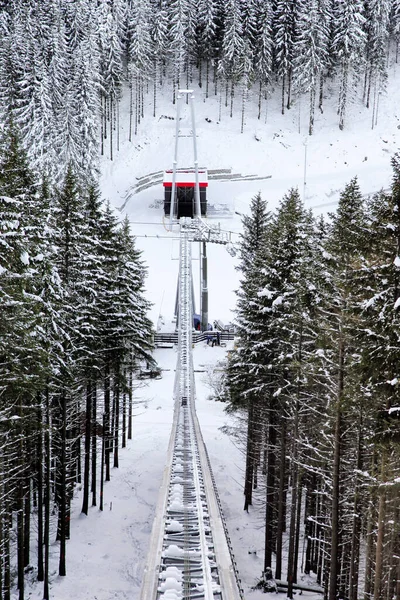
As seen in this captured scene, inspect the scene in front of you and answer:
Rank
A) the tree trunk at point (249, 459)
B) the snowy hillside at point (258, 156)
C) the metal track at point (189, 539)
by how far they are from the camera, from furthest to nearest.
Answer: the snowy hillside at point (258, 156) → the tree trunk at point (249, 459) → the metal track at point (189, 539)

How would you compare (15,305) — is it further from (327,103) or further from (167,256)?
(327,103)

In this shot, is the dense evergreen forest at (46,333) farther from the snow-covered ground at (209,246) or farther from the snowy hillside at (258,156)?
the snowy hillside at (258,156)

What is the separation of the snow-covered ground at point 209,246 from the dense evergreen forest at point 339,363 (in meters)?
4.56

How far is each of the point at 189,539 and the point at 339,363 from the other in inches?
224

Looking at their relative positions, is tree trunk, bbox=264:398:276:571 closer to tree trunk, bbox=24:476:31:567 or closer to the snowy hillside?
tree trunk, bbox=24:476:31:567

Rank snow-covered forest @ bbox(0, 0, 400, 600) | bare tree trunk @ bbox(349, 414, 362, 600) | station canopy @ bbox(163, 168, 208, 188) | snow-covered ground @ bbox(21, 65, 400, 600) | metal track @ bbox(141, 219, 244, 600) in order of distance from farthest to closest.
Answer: station canopy @ bbox(163, 168, 208, 188) < snow-covered ground @ bbox(21, 65, 400, 600) < bare tree trunk @ bbox(349, 414, 362, 600) < snow-covered forest @ bbox(0, 0, 400, 600) < metal track @ bbox(141, 219, 244, 600)

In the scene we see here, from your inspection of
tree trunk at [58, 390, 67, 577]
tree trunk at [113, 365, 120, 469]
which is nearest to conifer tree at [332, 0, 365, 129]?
tree trunk at [113, 365, 120, 469]

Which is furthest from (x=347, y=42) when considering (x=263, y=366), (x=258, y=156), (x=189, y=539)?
(x=189, y=539)

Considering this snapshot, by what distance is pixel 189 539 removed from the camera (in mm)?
13891

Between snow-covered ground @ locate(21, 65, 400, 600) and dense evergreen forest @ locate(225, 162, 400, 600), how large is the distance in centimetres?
456

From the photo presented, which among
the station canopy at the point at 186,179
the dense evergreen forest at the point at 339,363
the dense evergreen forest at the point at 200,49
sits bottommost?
the dense evergreen forest at the point at 339,363

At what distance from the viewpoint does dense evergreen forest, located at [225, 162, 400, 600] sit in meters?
11.6

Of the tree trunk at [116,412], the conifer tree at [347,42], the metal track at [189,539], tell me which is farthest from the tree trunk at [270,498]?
the conifer tree at [347,42]

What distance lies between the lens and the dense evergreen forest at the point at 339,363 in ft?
38.2
